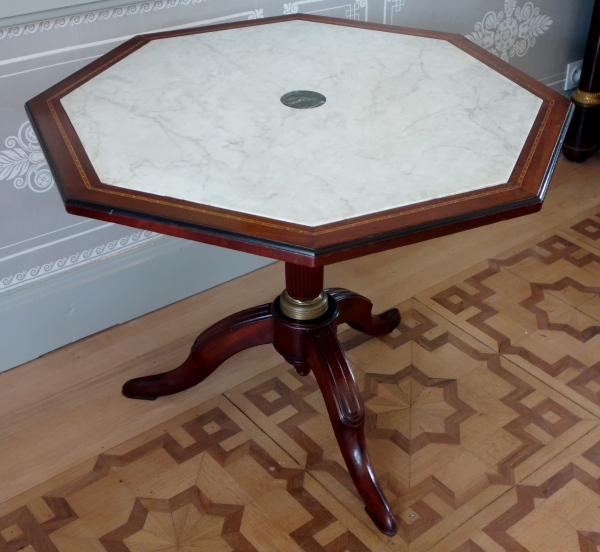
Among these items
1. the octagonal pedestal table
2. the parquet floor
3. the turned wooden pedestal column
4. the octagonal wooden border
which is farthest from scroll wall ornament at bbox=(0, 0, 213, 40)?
the parquet floor

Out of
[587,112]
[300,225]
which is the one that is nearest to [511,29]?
[587,112]

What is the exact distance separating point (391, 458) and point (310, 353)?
32 cm

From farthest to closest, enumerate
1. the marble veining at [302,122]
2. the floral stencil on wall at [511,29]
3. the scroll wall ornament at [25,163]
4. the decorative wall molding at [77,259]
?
the floral stencil on wall at [511,29] < the decorative wall molding at [77,259] < the scroll wall ornament at [25,163] < the marble veining at [302,122]

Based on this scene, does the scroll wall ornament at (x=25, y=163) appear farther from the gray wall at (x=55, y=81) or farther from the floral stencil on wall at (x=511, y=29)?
the floral stencil on wall at (x=511, y=29)

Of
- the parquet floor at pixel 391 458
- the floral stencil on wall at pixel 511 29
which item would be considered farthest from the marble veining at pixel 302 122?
the floral stencil on wall at pixel 511 29

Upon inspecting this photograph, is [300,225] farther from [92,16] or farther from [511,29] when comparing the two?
[511,29]

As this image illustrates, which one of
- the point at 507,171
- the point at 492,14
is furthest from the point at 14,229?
the point at 492,14

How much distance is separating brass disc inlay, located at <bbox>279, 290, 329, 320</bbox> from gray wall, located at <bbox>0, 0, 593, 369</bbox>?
0.59 metres

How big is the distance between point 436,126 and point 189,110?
1.50 ft

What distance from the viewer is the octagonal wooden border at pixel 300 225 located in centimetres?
108

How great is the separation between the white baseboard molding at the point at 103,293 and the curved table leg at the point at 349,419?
69 centimetres

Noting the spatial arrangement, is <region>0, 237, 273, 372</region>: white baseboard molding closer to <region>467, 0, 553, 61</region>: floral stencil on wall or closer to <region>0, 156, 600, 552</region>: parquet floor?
<region>0, 156, 600, 552</region>: parquet floor

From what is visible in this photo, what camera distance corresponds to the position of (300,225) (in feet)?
3.61

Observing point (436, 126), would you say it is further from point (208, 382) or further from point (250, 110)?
point (208, 382)
